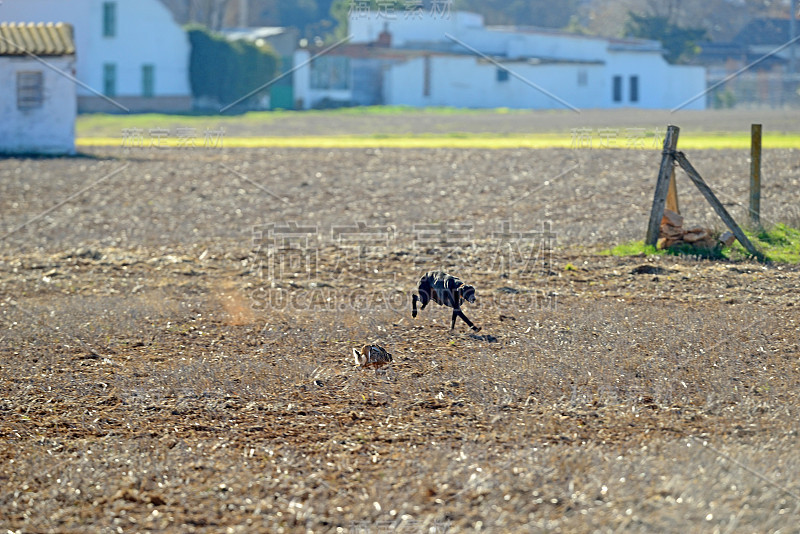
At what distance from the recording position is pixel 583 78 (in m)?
53.3

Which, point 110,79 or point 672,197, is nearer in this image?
point 672,197

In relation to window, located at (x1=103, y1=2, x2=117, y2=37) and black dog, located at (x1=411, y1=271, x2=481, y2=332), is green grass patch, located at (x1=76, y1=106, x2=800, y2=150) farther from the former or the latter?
black dog, located at (x1=411, y1=271, x2=481, y2=332)

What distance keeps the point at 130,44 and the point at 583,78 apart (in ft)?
74.8

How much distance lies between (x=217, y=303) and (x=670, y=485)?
615 cm

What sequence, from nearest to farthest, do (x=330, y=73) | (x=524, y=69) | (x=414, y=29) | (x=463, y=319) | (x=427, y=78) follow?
(x=463, y=319), (x=524, y=69), (x=427, y=78), (x=330, y=73), (x=414, y=29)

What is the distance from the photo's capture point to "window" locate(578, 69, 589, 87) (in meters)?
53.2

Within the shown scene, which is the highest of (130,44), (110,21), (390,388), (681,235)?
(110,21)

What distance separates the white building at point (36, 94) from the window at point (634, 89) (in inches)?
1479

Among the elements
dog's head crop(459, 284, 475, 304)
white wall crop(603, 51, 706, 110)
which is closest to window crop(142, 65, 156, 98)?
white wall crop(603, 51, 706, 110)

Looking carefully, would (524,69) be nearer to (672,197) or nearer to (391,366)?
(672,197)

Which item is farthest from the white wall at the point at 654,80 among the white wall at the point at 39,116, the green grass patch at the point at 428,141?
the white wall at the point at 39,116

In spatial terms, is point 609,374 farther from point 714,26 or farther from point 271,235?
point 714,26

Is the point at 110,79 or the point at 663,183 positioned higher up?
the point at 110,79

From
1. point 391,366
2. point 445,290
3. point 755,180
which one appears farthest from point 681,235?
point 391,366
